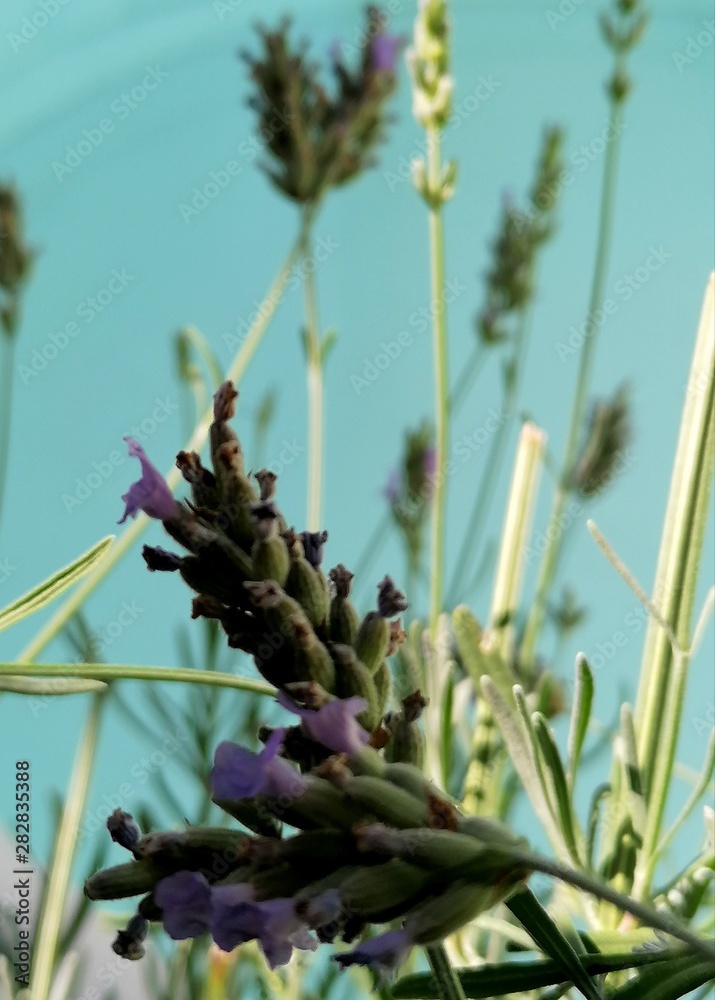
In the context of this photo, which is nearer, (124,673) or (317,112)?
(124,673)

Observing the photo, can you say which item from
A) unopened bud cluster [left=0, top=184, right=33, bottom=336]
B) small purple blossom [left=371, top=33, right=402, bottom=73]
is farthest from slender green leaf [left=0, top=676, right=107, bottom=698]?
small purple blossom [left=371, top=33, right=402, bottom=73]

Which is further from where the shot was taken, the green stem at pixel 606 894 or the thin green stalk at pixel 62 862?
the thin green stalk at pixel 62 862

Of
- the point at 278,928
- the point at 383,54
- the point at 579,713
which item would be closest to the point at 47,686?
the point at 278,928

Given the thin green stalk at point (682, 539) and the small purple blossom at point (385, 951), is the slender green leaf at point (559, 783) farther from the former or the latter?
the small purple blossom at point (385, 951)

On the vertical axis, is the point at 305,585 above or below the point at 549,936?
above

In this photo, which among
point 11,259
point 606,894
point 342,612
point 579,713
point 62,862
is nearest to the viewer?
point 606,894

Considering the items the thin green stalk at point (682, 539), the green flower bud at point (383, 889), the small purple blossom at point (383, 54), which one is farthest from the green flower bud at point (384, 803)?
the small purple blossom at point (383, 54)

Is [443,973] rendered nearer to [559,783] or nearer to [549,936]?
[549,936]
